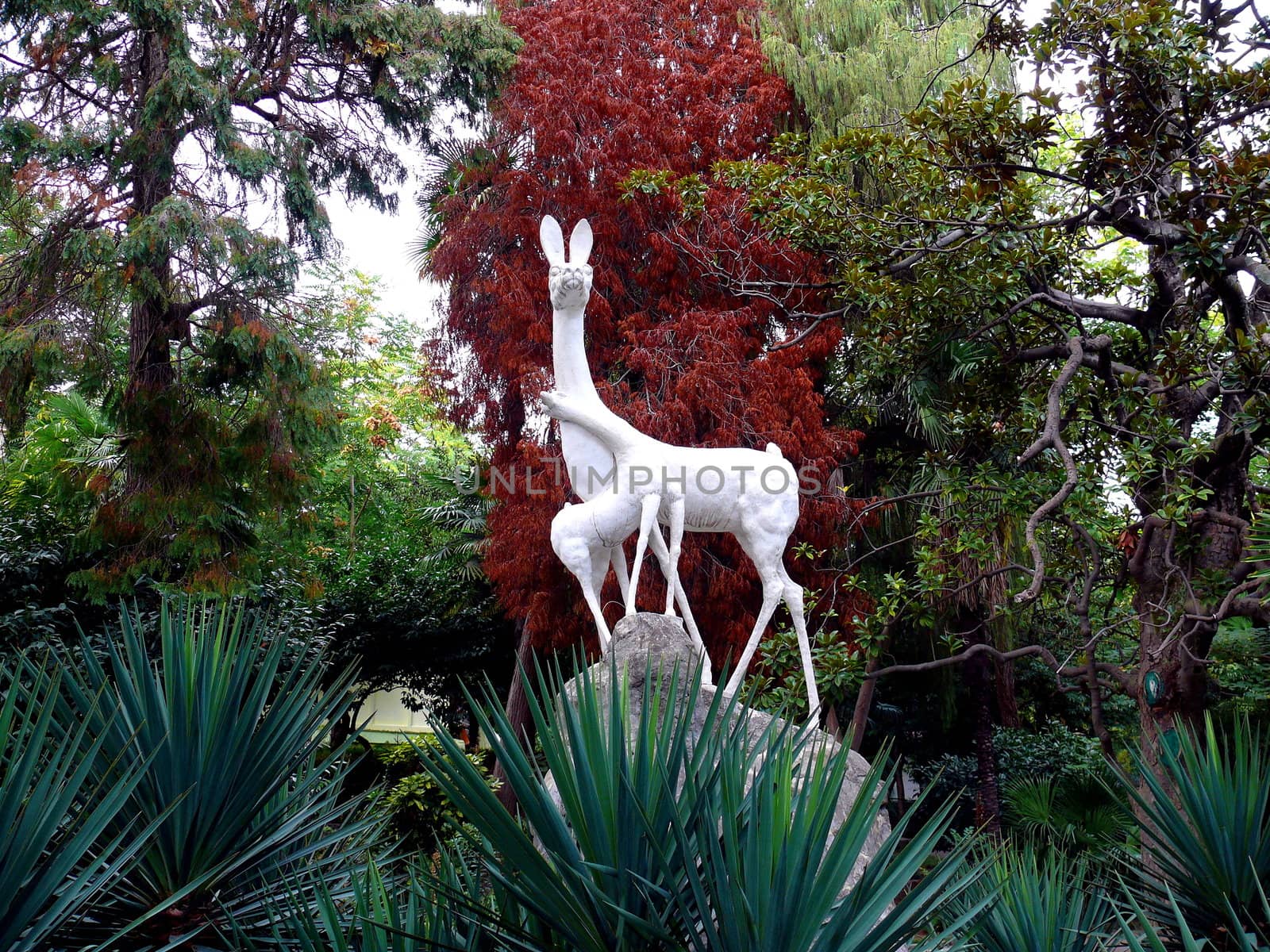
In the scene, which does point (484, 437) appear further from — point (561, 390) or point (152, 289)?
point (561, 390)

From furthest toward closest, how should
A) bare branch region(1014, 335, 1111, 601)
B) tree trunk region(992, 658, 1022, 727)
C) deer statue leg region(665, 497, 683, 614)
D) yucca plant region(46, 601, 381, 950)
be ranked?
tree trunk region(992, 658, 1022, 727), deer statue leg region(665, 497, 683, 614), bare branch region(1014, 335, 1111, 601), yucca plant region(46, 601, 381, 950)

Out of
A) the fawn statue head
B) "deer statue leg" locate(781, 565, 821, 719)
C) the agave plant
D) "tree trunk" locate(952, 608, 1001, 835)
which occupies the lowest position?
"tree trunk" locate(952, 608, 1001, 835)

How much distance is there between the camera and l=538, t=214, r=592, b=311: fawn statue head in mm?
5566

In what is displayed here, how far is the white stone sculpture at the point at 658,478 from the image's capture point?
5520 millimetres

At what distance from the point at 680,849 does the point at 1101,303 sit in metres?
5.42

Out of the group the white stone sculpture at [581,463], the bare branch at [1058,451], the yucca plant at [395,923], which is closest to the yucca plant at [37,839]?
the yucca plant at [395,923]

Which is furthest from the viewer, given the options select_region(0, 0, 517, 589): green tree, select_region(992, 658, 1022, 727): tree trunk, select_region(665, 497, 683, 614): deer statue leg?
select_region(992, 658, 1022, 727): tree trunk

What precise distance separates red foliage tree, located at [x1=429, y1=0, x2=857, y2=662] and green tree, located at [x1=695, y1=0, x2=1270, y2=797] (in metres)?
2.63

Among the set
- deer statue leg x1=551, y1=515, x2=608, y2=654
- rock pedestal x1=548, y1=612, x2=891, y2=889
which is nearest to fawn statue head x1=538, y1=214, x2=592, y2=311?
deer statue leg x1=551, y1=515, x2=608, y2=654

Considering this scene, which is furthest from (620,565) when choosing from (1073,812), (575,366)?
(1073,812)

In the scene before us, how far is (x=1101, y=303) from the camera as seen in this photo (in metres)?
6.36

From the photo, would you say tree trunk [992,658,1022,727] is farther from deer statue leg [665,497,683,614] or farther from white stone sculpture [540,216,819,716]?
deer statue leg [665,497,683,614]

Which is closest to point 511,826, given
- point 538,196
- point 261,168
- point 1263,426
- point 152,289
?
point 1263,426

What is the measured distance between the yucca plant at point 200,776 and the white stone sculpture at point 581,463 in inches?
98.2
